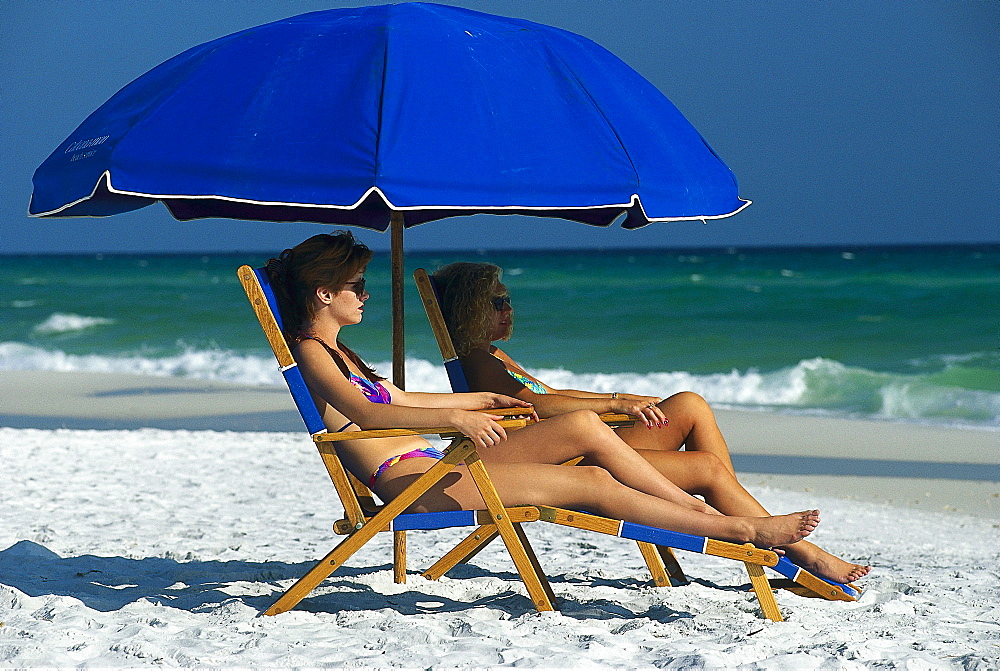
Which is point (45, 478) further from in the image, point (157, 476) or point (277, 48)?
point (277, 48)

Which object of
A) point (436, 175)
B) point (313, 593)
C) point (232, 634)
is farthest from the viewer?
point (313, 593)

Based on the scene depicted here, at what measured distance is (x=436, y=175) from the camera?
2818 millimetres

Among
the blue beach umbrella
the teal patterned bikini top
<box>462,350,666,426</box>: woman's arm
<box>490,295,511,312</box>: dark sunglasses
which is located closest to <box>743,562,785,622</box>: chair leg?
<box>462,350,666,426</box>: woman's arm

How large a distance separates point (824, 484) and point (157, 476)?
456 centimetres

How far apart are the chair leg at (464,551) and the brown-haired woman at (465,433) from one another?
48cm

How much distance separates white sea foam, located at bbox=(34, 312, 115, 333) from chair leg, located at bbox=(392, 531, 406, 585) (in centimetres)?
2344

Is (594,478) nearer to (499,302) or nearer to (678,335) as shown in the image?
(499,302)

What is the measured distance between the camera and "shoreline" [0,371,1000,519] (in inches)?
297

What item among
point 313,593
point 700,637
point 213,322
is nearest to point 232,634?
point 313,593

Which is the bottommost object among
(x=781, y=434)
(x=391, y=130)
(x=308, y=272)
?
(x=781, y=434)

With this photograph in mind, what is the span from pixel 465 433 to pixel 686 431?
3.36 ft

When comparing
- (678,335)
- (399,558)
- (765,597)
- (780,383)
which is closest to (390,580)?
(399,558)

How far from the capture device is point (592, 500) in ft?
11.6

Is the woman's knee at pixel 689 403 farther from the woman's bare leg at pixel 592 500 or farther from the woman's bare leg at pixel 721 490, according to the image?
the woman's bare leg at pixel 592 500
